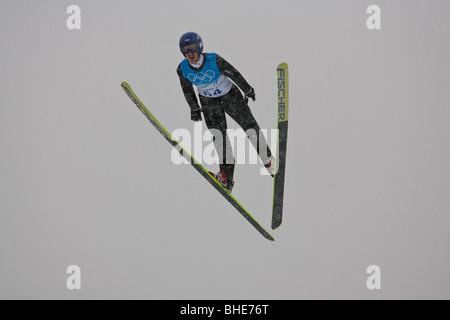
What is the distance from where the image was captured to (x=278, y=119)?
3996 mm

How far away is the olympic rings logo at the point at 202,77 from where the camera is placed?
3.90 metres

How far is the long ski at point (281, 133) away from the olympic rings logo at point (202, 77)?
68 centimetres

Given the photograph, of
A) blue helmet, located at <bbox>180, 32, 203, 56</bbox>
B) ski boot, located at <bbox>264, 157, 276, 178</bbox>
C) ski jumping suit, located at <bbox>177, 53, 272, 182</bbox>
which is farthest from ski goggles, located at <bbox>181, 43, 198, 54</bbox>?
ski boot, located at <bbox>264, 157, 276, 178</bbox>

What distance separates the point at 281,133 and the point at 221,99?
719 mm

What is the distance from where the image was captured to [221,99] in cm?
409

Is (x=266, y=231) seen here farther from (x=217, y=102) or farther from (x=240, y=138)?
(x=217, y=102)

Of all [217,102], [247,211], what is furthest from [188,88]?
[247,211]

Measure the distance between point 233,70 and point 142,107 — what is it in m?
1.06

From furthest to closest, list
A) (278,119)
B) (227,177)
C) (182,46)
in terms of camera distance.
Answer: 1. (227,177)
2. (278,119)
3. (182,46)

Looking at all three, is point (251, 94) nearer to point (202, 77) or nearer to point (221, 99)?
point (221, 99)

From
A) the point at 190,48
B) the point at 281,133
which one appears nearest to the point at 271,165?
the point at 281,133

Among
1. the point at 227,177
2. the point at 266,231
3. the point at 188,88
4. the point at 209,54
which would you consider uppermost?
the point at 209,54

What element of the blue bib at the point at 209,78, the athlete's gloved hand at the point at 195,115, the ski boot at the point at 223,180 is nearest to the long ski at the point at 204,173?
the ski boot at the point at 223,180

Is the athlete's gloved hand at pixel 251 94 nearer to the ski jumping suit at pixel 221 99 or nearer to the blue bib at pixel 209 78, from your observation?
the ski jumping suit at pixel 221 99
